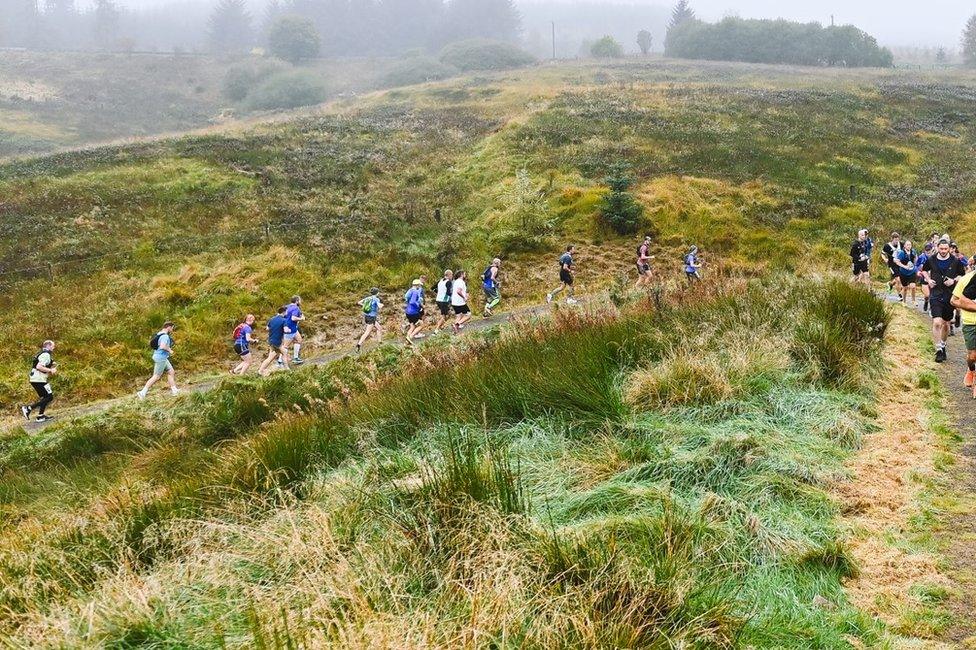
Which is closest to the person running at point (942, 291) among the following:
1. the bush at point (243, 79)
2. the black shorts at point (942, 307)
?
the black shorts at point (942, 307)

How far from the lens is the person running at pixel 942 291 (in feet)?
28.8

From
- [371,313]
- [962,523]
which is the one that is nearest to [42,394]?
[371,313]

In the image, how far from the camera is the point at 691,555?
3.48 m

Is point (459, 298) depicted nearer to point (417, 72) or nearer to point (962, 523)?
point (962, 523)

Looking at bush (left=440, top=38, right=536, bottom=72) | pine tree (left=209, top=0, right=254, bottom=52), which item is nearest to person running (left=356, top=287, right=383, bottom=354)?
bush (left=440, top=38, right=536, bottom=72)

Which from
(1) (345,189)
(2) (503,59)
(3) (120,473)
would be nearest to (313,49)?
(2) (503,59)

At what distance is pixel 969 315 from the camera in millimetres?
7430

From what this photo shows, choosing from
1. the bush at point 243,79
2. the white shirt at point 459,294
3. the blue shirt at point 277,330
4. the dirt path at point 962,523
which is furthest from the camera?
the bush at point 243,79

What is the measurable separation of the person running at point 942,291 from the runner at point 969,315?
1.68ft

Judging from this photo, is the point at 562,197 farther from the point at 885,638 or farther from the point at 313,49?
the point at 313,49

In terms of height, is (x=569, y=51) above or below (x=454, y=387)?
above

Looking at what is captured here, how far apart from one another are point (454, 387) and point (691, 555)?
347 centimetres

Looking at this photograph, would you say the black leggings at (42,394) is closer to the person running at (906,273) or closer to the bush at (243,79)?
the person running at (906,273)

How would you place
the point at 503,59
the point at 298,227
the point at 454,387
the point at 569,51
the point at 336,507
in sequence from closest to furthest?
the point at 336,507
the point at 454,387
the point at 298,227
the point at 503,59
the point at 569,51
